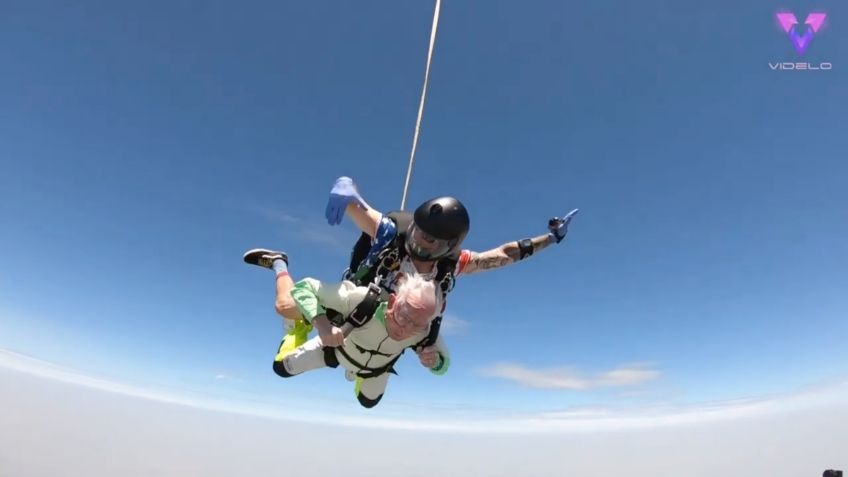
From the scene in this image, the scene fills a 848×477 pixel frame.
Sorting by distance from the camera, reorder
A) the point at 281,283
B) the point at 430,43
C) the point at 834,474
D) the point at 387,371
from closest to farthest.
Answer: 1. the point at 430,43
2. the point at 281,283
3. the point at 387,371
4. the point at 834,474

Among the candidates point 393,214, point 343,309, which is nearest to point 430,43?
point 393,214

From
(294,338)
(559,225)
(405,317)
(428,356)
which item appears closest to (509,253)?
(559,225)

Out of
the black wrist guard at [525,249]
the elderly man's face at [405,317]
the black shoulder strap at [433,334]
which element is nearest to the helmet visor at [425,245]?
the elderly man's face at [405,317]

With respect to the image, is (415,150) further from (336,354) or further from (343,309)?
(336,354)

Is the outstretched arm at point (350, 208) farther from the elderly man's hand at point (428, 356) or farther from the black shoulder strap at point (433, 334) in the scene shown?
the elderly man's hand at point (428, 356)

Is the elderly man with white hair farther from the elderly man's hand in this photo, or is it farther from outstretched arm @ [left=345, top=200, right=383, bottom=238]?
outstretched arm @ [left=345, top=200, right=383, bottom=238]

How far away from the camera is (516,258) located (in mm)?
2723

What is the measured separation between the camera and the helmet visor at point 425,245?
7.09 feet

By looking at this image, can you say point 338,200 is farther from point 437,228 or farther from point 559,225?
point 559,225

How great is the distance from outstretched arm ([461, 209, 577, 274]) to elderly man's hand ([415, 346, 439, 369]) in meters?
0.59

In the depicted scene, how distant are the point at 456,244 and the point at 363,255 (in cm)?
61

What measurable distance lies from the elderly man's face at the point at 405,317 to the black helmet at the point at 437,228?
0.31m

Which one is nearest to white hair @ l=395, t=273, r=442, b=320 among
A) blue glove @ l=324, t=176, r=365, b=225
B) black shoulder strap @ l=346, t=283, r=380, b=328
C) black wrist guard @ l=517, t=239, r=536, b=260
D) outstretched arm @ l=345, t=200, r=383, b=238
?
black shoulder strap @ l=346, t=283, r=380, b=328

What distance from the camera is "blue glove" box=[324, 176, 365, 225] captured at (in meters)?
2.03
